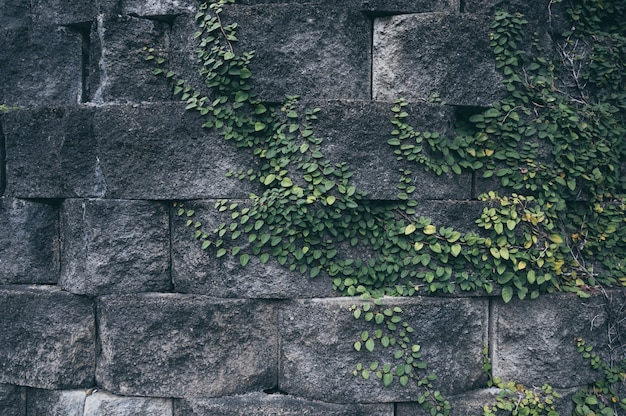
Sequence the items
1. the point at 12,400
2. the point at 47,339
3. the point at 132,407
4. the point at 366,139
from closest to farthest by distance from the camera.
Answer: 1. the point at 366,139
2. the point at 132,407
3. the point at 47,339
4. the point at 12,400

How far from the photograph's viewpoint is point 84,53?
3.25 metres

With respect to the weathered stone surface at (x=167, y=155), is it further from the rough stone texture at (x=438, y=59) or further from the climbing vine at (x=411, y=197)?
the rough stone texture at (x=438, y=59)

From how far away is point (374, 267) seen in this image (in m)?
2.83

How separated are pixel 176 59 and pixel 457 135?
1.77m

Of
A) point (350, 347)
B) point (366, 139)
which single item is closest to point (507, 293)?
point (350, 347)

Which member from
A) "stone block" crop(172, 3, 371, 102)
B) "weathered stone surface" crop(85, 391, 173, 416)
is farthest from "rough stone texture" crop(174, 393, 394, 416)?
"stone block" crop(172, 3, 371, 102)

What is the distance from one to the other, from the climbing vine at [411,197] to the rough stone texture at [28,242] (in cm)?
99

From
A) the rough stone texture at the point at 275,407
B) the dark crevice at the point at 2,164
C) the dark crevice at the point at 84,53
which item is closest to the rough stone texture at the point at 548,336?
the rough stone texture at the point at 275,407

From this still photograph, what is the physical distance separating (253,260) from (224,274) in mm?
195

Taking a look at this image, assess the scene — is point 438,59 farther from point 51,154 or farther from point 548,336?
point 51,154

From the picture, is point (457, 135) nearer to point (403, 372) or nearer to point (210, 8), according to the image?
point (403, 372)

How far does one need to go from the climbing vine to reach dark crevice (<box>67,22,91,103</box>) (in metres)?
0.56

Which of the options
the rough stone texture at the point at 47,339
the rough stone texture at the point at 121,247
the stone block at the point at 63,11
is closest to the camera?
the rough stone texture at the point at 121,247

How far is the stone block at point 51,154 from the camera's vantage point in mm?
2955
